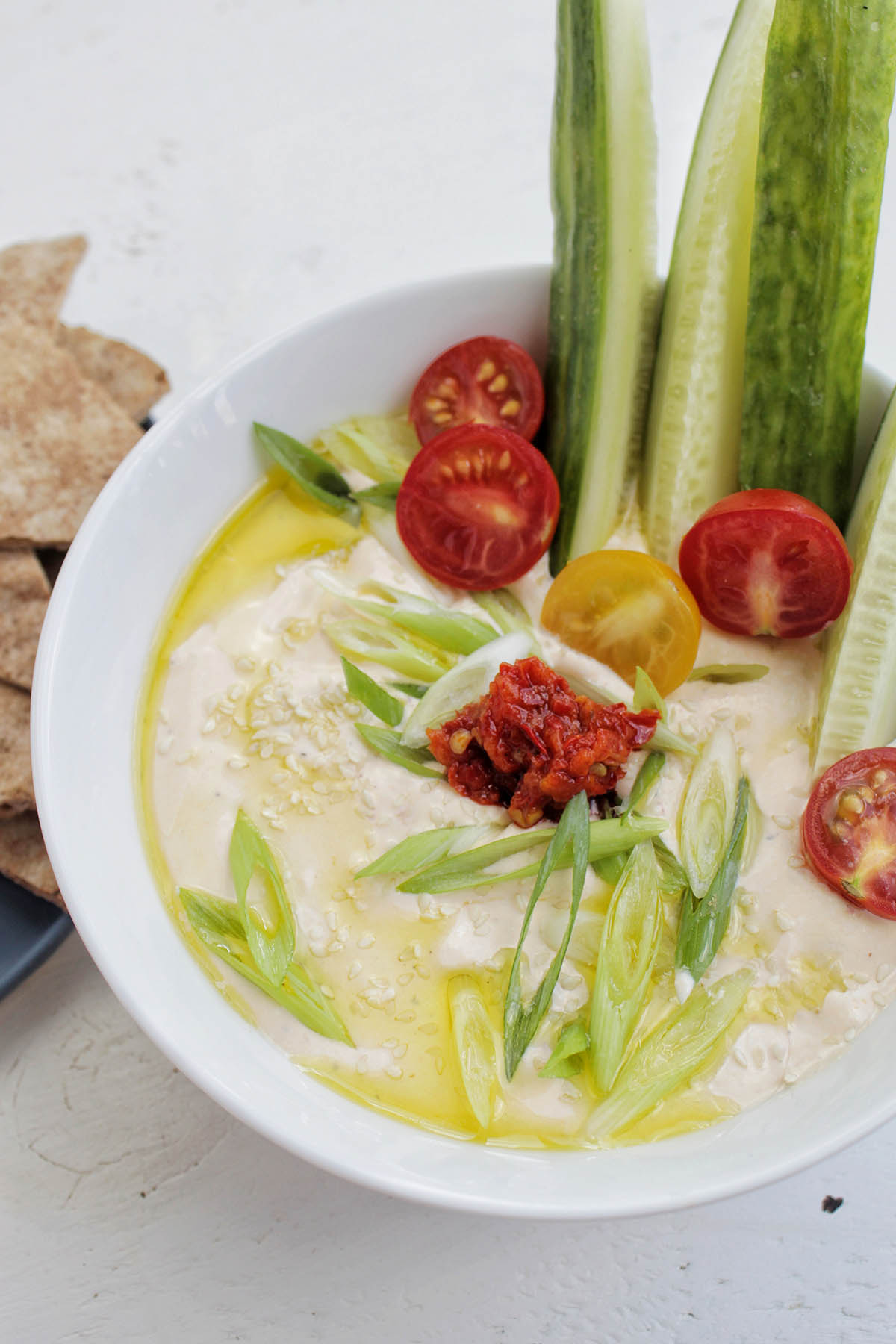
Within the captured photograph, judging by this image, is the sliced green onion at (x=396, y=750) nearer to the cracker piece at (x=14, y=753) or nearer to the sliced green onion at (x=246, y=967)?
the sliced green onion at (x=246, y=967)

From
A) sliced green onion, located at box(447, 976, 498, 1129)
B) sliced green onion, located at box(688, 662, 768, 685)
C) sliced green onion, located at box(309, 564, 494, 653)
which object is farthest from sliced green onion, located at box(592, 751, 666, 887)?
sliced green onion, located at box(309, 564, 494, 653)

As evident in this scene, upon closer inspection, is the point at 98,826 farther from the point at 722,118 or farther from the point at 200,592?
the point at 722,118

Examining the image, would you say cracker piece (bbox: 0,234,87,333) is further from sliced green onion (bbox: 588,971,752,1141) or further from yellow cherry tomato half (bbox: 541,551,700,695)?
sliced green onion (bbox: 588,971,752,1141)

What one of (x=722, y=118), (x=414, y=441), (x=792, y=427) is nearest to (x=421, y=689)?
(x=414, y=441)

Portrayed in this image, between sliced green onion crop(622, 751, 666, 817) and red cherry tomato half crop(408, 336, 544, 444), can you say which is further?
red cherry tomato half crop(408, 336, 544, 444)

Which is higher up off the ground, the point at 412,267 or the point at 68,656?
the point at 412,267

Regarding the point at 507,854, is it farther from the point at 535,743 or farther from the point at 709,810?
the point at 709,810
